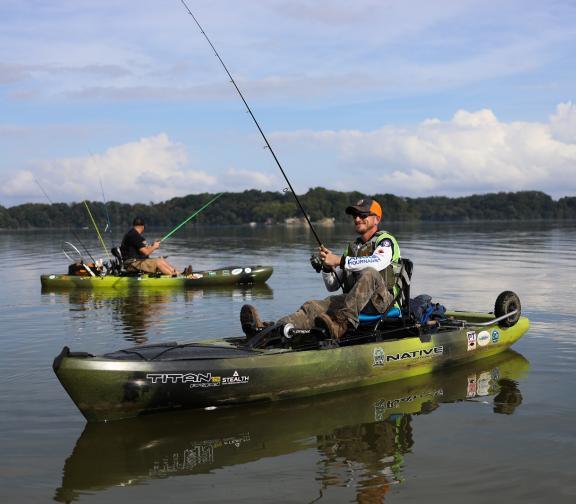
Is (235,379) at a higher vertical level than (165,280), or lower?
lower

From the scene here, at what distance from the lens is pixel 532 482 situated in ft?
21.4

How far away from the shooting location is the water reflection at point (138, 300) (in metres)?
15.3

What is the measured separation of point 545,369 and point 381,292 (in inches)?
116

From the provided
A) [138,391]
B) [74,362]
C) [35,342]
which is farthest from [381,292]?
[35,342]

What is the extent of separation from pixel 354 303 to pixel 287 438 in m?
2.19

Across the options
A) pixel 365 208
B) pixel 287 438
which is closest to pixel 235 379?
pixel 287 438

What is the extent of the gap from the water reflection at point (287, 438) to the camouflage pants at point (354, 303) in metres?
1.02

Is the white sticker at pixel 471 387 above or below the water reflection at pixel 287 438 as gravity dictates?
above

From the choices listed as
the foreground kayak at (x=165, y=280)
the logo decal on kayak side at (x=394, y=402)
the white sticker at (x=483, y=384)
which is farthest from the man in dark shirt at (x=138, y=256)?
the logo decal on kayak side at (x=394, y=402)

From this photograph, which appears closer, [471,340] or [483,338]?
[471,340]

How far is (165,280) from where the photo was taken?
21.7m

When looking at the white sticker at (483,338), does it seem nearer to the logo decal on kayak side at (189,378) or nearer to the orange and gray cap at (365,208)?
the orange and gray cap at (365,208)

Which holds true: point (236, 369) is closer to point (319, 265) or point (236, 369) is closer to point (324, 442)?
point (324, 442)

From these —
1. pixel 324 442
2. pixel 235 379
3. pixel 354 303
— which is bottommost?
pixel 324 442
